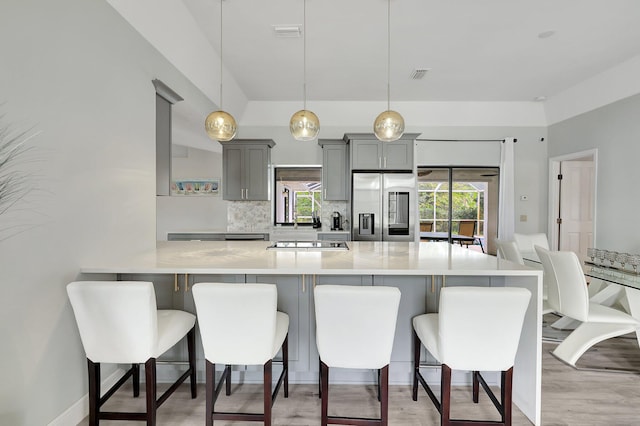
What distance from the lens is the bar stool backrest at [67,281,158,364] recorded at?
1540 millimetres

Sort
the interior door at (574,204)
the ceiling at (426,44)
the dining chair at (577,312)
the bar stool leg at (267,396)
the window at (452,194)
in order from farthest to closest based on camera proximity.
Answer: the window at (452,194)
the interior door at (574,204)
the ceiling at (426,44)
the dining chair at (577,312)
the bar stool leg at (267,396)

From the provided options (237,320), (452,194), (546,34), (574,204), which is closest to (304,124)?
(237,320)

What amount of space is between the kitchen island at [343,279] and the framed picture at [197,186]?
348 cm

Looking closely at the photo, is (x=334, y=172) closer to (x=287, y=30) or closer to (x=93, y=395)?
(x=287, y=30)

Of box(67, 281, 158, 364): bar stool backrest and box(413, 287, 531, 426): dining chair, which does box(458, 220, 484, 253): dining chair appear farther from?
box(67, 281, 158, 364): bar stool backrest

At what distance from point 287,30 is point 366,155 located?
6.97ft

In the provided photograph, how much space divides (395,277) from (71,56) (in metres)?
2.35

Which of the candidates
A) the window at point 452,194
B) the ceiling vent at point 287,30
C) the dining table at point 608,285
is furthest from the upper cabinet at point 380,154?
the dining table at point 608,285

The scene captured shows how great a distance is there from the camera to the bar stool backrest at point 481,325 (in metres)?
1.50

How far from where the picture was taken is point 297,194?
5172 millimetres

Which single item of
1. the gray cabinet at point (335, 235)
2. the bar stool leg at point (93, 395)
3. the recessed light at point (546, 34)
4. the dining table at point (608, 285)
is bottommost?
the bar stool leg at point (93, 395)

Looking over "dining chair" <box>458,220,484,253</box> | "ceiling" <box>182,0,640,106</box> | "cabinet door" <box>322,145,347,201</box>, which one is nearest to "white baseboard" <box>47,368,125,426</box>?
"ceiling" <box>182,0,640,106</box>

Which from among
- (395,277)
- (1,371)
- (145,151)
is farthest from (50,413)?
(395,277)

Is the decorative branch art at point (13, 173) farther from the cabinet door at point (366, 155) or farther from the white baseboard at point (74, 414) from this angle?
the cabinet door at point (366, 155)
